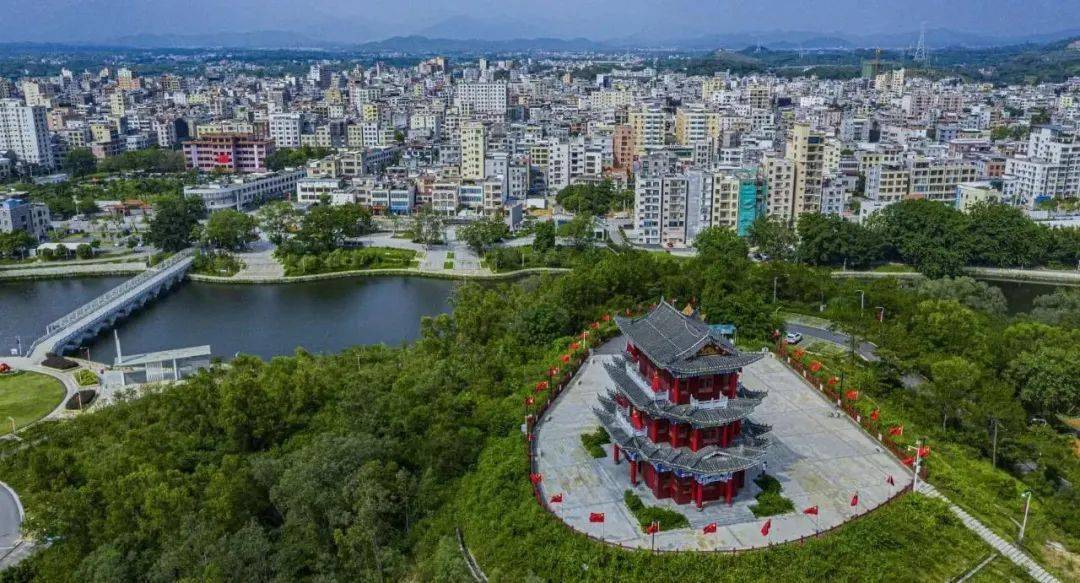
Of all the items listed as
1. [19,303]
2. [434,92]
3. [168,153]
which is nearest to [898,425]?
Result: [19,303]

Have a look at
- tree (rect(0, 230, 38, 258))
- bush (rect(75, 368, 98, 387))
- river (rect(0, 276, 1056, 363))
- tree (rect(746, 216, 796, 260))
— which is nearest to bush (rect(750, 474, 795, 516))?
river (rect(0, 276, 1056, 363))

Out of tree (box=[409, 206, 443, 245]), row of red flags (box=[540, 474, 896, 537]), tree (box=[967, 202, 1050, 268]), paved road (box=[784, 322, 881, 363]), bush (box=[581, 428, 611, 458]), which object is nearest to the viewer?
row of red flags (box=[540, 474, 896, 537])

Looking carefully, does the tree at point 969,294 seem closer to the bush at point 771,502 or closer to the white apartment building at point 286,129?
the bush at point 771,502

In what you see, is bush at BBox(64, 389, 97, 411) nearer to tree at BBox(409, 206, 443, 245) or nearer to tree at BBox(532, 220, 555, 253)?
tree at BBox(409, 206, 443, 245)

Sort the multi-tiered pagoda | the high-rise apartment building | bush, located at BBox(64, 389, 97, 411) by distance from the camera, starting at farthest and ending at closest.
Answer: the high-rise apartment building → bush, located at BBox(64, 389, 97, 411) → the multi-tiered pagoda

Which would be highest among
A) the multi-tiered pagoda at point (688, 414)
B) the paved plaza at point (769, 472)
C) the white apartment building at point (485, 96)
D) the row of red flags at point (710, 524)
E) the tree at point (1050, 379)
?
the white apartment building at point (485, 96)

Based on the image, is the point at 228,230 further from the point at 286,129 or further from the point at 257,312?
the point at 286,129

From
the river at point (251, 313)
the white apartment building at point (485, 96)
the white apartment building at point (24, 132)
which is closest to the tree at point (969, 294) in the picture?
the river at point (251, 313)
